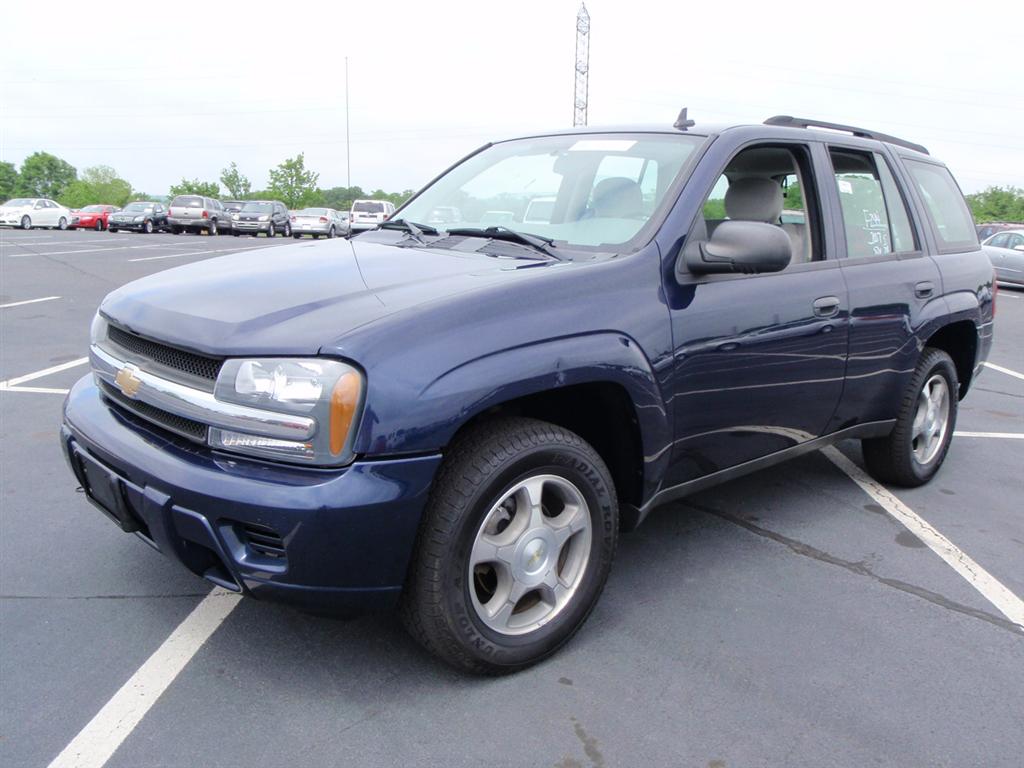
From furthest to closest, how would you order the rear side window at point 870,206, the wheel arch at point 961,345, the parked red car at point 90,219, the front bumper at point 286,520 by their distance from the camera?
1. the parked red car at point 90,219
2. the wheel arch at point 961,345
3. the rear side window at point 870,206
4. the front bumper at point 286,520

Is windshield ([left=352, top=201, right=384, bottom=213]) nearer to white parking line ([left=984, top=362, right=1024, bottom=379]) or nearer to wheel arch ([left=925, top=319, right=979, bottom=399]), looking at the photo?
white parking line ([left=984, top=362, right=1024, bottom=379])

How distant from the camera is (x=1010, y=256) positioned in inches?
750

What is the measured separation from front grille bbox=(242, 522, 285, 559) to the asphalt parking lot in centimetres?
50

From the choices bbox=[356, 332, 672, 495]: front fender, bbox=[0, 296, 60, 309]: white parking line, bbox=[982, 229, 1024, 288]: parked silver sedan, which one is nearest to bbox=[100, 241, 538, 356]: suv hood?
bbox=[356, 332, 672, 495]: front fender

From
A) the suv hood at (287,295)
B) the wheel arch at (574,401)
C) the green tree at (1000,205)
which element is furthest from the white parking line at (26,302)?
the green tree at (1000,205)

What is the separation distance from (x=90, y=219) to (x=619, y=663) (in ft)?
131

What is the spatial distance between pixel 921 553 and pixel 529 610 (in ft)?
6.40

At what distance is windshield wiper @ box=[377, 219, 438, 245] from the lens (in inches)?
139

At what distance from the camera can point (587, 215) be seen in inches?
127

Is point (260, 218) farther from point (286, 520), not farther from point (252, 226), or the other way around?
point (286, 520)

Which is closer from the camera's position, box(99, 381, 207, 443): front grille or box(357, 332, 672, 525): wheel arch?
box(357, 332, 672, 525): wheel arch

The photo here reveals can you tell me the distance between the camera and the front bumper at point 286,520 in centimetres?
218

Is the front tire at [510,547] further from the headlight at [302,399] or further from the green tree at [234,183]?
the green tree at [234,183]

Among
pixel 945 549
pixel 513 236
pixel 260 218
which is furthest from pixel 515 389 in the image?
pixel 260 218
